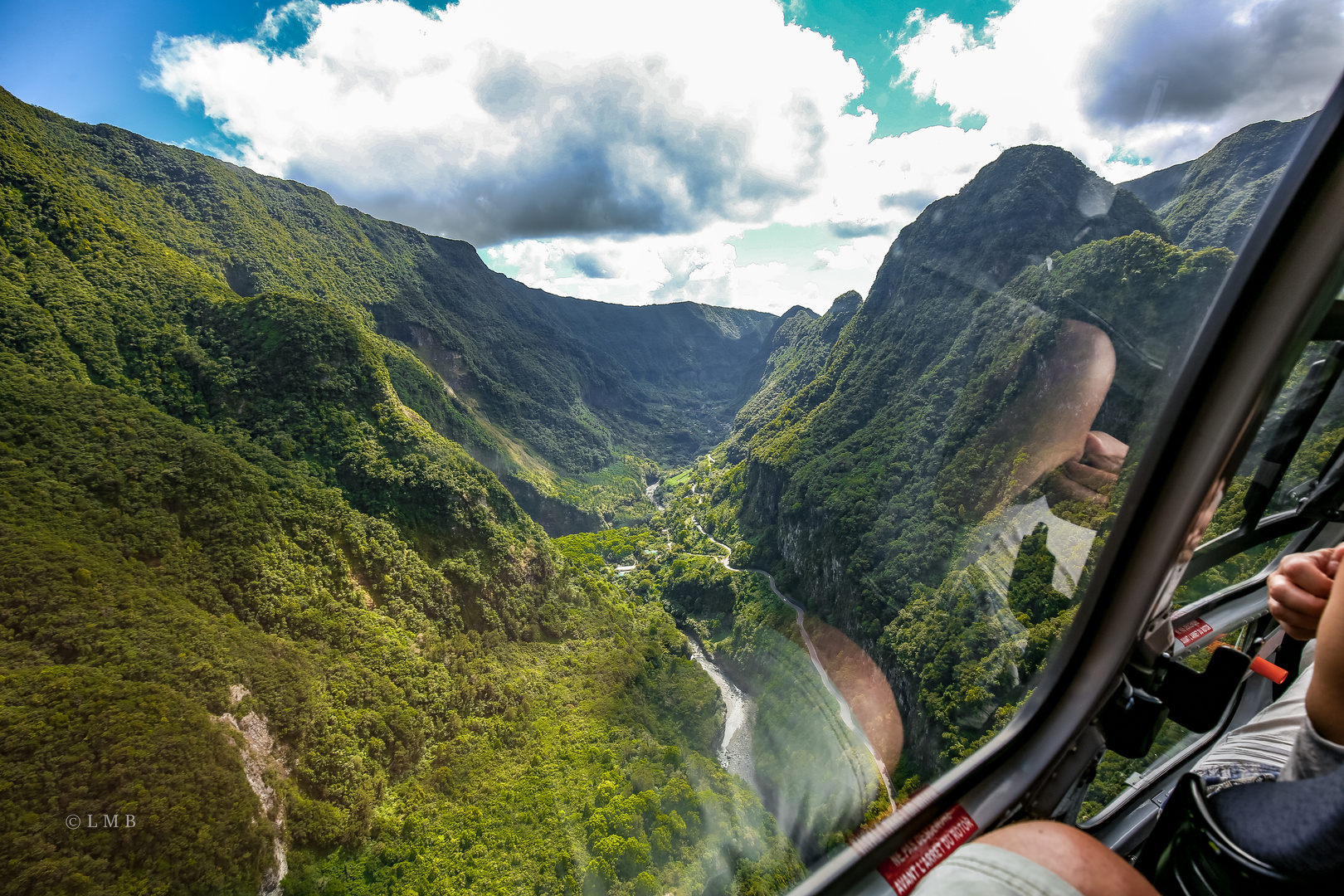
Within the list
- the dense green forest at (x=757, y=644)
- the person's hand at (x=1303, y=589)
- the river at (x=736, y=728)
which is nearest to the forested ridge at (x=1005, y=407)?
the person's hand at (x=1303, y=589)

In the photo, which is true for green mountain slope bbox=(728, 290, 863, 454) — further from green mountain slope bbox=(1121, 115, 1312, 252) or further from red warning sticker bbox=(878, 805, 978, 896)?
red warning sticker bbox=(878, 805, 978, 896)

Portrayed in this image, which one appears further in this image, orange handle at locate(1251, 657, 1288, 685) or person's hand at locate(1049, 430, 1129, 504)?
person's hand at locate(1049, 430, 1129, 504)

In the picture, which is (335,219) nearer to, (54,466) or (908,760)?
(54,466)

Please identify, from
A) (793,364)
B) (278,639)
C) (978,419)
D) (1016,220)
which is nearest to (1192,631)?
(978,419)

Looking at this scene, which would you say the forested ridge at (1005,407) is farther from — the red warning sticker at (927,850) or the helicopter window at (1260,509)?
the red warning sticker at (927,850)

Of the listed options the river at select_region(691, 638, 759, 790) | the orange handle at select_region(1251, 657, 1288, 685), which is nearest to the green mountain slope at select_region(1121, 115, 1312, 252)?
the orange handle at select_region(1251, 657, 1288, 685)

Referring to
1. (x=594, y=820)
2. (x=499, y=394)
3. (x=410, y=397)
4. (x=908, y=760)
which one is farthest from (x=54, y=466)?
(x=499, y=394)

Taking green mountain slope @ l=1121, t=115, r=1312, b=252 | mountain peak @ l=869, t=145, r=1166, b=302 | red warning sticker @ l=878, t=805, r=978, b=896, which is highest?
mountain peak @ l=869, t=145, r=1166, b=302
